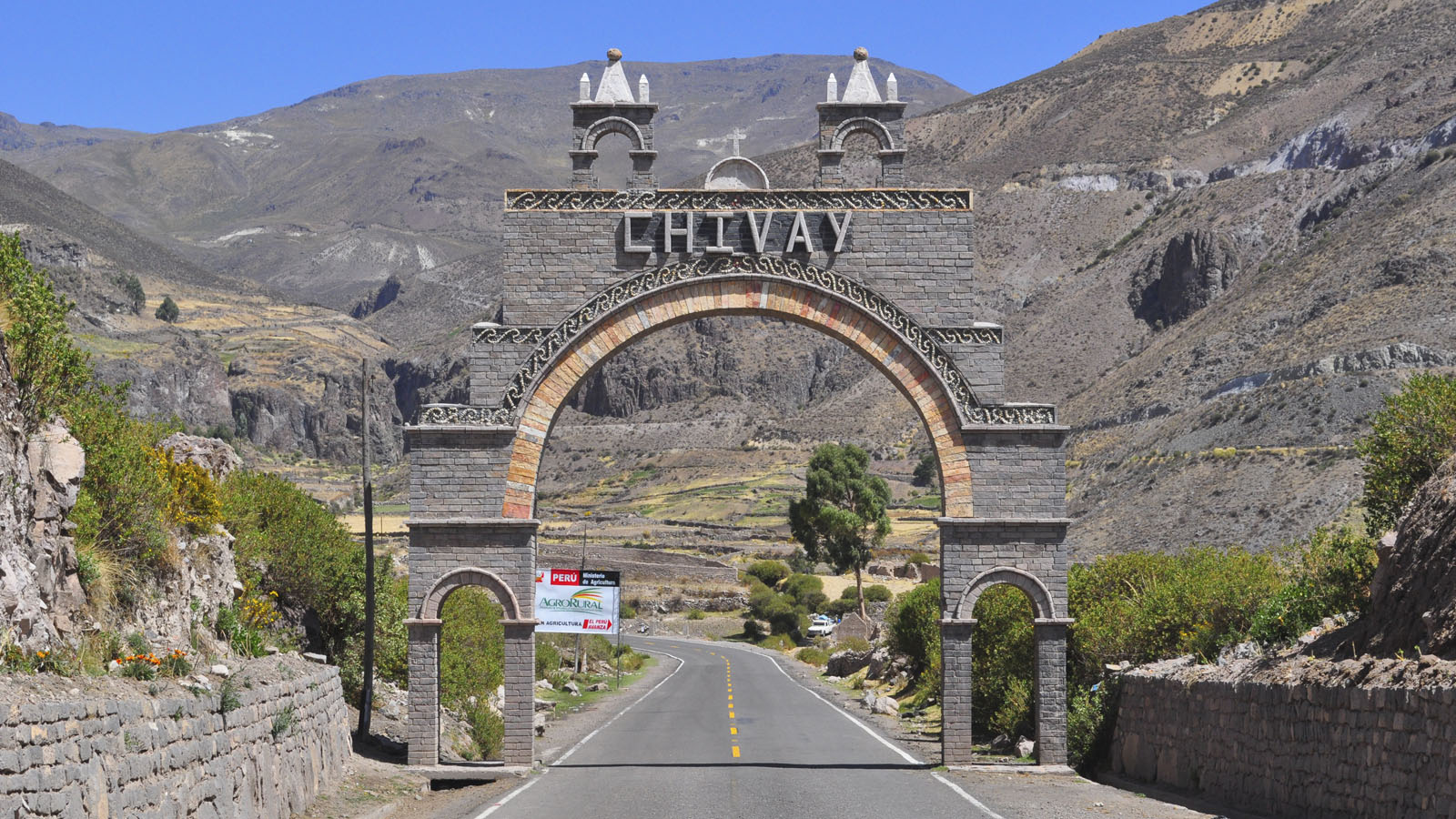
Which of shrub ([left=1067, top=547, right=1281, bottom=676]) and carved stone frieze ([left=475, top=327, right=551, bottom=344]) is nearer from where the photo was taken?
shrub ([left=1067, top=547, right=1281, bottom=676])

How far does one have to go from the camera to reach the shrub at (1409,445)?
54.6ft

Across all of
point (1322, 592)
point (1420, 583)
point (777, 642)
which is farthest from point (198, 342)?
point (1420, 583)

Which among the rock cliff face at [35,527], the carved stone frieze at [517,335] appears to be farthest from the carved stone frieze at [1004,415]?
the rock cliff face at [35,527]

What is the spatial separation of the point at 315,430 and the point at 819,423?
5047cm

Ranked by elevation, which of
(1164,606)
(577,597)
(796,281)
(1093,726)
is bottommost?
(1093,726)

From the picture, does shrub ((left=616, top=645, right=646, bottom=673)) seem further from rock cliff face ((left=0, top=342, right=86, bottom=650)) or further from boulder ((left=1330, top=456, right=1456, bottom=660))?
boulder ((left=1330, top=456, right=1456, bottom=660))

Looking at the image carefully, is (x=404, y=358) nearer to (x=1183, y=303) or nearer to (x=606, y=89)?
(x=1183, y=303)

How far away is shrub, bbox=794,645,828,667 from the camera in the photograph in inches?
2163

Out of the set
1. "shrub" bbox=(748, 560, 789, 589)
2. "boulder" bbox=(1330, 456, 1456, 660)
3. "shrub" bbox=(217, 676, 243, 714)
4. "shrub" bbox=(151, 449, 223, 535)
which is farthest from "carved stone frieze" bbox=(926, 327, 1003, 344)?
"shrub" bbox=(748, 560, 789, 589)

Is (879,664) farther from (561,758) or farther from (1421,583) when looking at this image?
(1421,583)

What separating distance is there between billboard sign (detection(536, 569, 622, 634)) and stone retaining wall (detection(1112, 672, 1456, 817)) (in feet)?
54.2

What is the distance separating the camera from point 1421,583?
1331 cm

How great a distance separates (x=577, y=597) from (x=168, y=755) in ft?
75.5

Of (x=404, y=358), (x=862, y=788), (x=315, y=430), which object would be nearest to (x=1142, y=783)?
(x=862, y=788)
